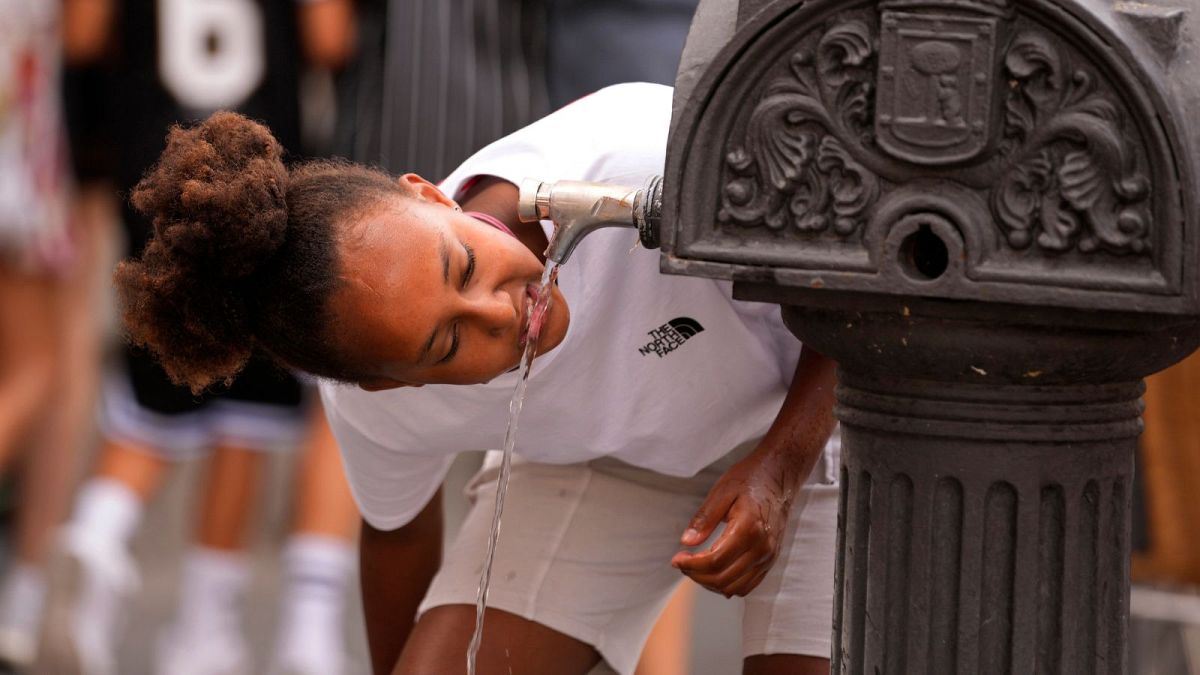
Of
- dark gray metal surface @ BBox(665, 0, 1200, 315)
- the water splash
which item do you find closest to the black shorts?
the water splash

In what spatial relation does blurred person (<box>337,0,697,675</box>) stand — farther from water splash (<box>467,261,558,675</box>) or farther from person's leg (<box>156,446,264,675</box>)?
water splash (<box>467,261,558,675</box>)

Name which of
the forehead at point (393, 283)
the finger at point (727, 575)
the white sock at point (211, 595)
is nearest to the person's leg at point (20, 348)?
the white sock at point (211, 595)

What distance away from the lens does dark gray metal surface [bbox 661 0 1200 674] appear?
153cm

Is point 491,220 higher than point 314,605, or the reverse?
point 491,220

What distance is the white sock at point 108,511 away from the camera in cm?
399

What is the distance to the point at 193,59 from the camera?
4.02m

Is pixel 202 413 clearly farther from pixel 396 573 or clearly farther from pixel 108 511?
pixel 396 573

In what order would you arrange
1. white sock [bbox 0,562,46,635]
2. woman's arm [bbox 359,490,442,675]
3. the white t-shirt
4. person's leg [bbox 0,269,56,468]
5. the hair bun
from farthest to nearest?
person's leg [bbox 0,269,56,468], white sock [bbox 0,562,46,635], woman's arm [bbox 359,490,442,675], the white t-shirt, the hair bun

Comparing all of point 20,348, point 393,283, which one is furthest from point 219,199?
point 20,348

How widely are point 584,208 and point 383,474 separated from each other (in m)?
0.67

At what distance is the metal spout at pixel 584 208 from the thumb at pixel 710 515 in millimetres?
305

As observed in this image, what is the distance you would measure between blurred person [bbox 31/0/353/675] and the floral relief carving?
2.56m

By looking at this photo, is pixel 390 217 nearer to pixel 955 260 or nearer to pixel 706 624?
pixel 955 260

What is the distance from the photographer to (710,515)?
204 centimetres
